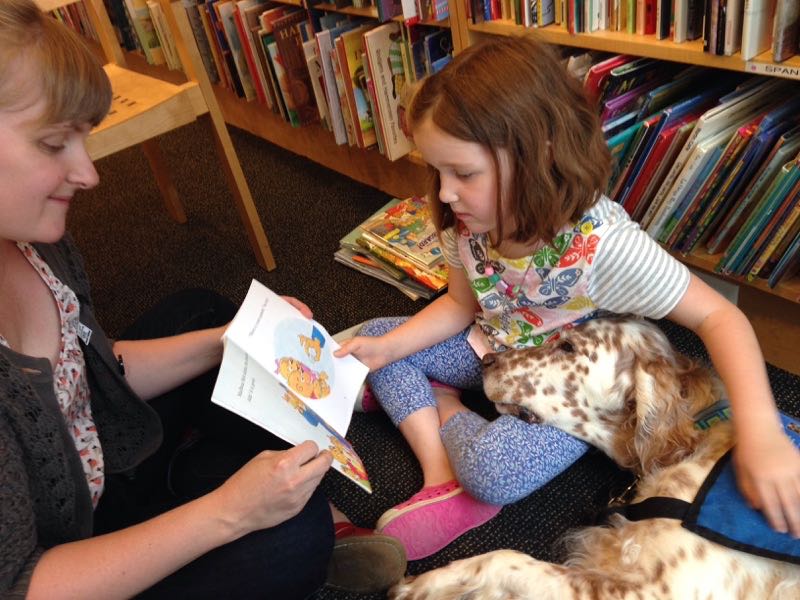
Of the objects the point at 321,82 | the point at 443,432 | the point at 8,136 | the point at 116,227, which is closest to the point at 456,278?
the point at 443,432

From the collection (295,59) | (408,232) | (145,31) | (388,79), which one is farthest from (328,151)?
(145,31)

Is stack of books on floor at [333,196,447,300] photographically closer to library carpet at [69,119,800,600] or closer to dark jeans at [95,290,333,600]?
library carpet at [69,119,800,600]

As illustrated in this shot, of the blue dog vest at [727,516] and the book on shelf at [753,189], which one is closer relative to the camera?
the blue dog vest at [727,516]

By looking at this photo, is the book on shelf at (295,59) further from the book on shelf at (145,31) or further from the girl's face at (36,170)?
the girl's face at (36,170)

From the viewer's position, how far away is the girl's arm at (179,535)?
78cm

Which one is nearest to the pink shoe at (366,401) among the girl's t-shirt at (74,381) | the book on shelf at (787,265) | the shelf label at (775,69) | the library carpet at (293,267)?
the library carpet at (293,267)

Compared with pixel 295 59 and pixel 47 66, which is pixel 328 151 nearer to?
pixel 295 59

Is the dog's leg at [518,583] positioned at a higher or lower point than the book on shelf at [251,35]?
lower

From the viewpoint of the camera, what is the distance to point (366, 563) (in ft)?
3.63

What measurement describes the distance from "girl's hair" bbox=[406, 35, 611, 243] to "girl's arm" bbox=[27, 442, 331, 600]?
1.70 ft

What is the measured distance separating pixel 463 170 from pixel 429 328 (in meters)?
0.44

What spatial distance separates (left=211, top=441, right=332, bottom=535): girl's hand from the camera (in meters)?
0.85

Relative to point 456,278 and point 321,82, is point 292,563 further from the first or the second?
point 321,82

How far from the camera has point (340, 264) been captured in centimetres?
207
